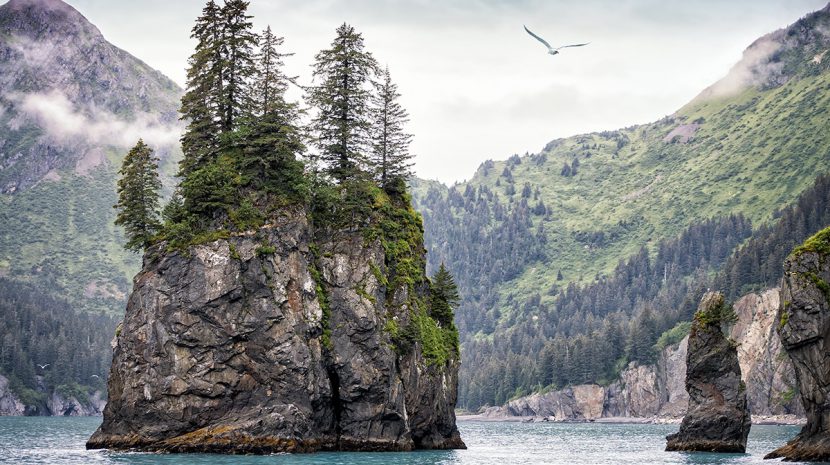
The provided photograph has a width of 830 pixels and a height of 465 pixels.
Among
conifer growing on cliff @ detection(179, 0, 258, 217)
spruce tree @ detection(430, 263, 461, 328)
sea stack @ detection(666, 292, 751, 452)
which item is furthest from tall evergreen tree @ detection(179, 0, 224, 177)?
sea stack @ detection(666, 292, 751, 452)

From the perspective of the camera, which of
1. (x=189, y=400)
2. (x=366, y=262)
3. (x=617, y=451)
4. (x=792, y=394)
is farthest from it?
(x=792, y=394)

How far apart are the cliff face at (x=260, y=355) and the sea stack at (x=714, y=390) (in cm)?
2856

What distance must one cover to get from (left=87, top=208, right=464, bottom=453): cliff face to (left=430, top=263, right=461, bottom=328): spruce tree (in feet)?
39.0

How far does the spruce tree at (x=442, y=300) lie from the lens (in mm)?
104312

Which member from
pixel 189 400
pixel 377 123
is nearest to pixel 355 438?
pixel 189 400

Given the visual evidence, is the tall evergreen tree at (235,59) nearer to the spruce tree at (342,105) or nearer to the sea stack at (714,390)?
the spruce tree at (342,105)

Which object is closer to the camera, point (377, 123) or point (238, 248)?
point (238, 248)

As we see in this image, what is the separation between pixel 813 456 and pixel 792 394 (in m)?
128

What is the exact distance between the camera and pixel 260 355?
273ft

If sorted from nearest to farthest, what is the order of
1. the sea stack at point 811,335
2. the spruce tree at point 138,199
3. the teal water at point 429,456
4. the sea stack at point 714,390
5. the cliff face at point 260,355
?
the sea stack at point 811,335 < the teal water at point 429,456 < the cliff face at point 260,355 < the spruce tree at point 138,199 < the sea stack at point 714,390

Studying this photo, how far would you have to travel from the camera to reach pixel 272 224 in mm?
87438

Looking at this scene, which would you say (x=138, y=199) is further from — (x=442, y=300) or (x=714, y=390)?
(x=714, y=390)

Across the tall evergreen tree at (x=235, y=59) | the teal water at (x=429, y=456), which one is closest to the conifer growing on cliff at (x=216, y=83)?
the tall evergreen tree at (x=235, y=59)

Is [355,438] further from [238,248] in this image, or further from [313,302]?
[238,248]
